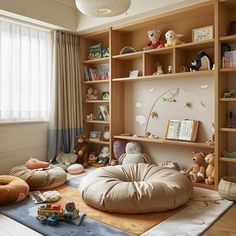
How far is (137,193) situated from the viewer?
2.26m

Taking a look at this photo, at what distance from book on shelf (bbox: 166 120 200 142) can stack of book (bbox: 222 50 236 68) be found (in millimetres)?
756

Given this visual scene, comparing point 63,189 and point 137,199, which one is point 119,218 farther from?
point 63,189

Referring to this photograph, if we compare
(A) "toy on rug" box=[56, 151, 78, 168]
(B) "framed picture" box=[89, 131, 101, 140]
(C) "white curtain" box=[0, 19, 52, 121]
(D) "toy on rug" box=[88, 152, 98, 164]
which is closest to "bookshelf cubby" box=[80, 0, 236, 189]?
(B) "framed picture" box=[89, 131, 101, 140]

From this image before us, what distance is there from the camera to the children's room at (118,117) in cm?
221

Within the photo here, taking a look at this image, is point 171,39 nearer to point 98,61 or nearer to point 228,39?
point 228,39

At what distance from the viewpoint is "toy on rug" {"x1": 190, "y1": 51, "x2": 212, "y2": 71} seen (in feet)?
9.89

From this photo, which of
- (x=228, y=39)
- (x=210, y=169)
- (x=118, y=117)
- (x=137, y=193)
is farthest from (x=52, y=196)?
(x=228, y=39)

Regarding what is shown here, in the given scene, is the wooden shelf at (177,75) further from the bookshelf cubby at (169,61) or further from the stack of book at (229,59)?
the stack of book at (229,59)

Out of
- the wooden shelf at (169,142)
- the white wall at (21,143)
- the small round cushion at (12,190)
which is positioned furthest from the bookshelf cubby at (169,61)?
the small round cushion at (12,190)

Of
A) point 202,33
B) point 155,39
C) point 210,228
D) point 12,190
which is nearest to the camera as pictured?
point 210,228

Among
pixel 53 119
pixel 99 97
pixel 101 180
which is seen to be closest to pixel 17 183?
pixel 101 180

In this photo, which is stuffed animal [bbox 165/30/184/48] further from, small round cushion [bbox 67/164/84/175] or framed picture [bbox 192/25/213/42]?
small round cushion [bbox 67/164/84/175]

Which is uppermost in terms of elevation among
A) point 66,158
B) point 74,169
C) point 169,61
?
point 169,61

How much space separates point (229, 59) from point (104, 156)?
2.19m
